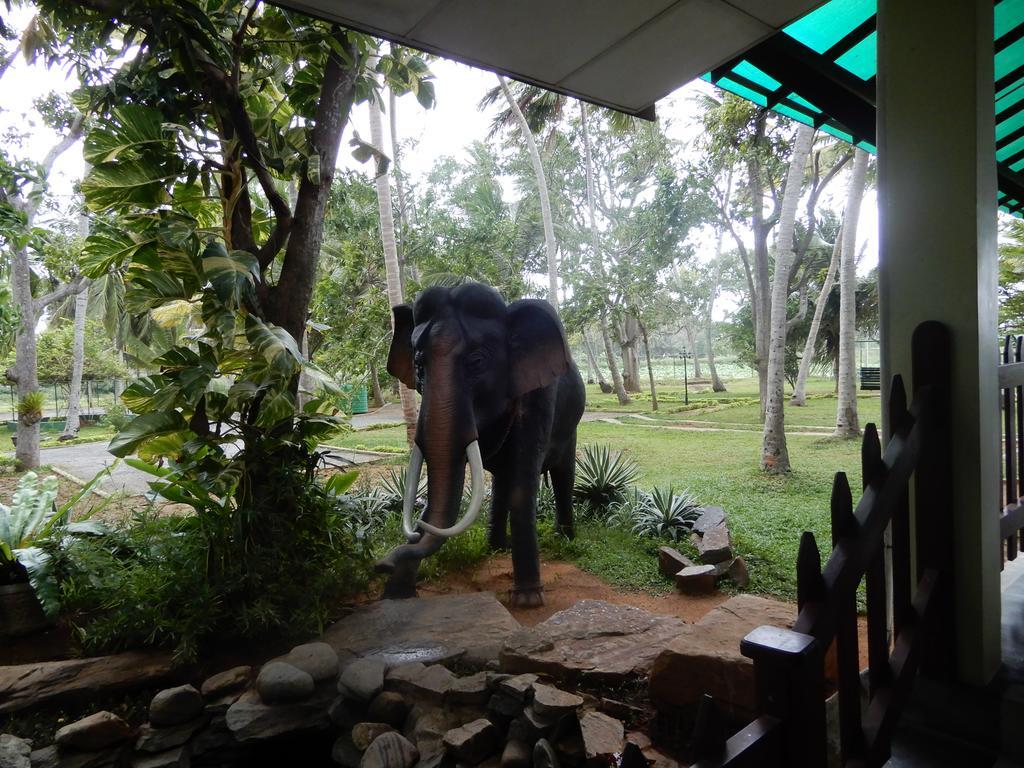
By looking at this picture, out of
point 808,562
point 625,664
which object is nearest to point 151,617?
point 625,664

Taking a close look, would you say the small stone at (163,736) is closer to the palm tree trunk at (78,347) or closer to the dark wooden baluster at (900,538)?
Result: the dark wooden baluster at (900,538)

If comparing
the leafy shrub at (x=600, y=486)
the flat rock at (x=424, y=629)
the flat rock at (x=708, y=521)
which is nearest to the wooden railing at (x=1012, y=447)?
the flat rock at (x=708, y=521)

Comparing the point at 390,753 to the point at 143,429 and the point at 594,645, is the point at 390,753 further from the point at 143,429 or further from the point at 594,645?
the point at 143,429

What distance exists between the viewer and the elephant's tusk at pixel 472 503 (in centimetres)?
282

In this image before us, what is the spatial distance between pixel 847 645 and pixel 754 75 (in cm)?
250

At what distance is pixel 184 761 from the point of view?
254 centimetres

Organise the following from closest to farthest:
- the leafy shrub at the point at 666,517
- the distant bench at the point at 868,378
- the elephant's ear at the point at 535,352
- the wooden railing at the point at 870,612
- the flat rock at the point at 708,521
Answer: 1. the wooden railing at the point at 870,612
2. the elephant's ear at the point at 535,352
3. the flat rock at the point at 708,521
4. the leafy shrub at the point at 666,517
5. the distant bench at the point at 868,378

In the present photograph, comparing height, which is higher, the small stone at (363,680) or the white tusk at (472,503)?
the white tusk at (472,503)

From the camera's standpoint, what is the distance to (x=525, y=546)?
351 centimetres

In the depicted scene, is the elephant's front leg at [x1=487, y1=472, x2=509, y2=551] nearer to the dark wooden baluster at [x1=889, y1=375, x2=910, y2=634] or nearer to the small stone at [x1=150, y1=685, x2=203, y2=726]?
the small stone at [x1=150, y1=685, x2=203, y2=726]

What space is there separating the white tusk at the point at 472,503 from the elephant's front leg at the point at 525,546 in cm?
63

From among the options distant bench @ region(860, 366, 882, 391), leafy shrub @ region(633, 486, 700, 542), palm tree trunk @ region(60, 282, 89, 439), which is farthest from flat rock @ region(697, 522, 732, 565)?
distant bench @ region(860, 366, 882, 391)

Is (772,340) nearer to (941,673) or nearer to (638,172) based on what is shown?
(941,673)

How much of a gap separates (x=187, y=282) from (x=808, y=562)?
336 cm
